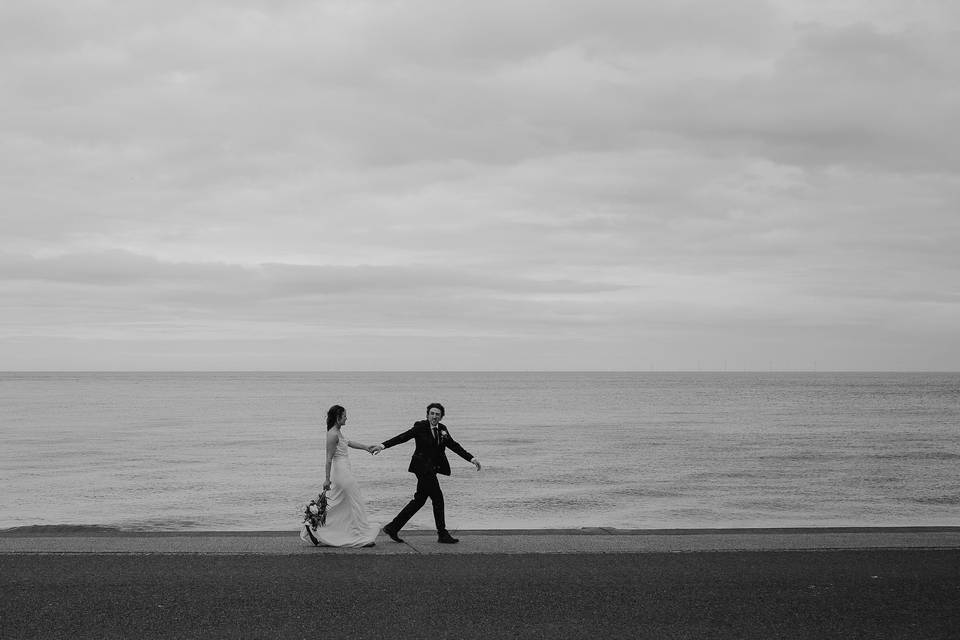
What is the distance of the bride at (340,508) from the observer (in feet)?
34.8

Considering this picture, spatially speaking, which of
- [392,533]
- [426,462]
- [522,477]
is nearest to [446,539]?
[392,533]

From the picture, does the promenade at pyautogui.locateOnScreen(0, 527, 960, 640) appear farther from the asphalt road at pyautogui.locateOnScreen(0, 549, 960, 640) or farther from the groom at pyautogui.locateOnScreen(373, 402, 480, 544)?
the groom at pyautogui.locateOnScreen(373, 402, 480, 544)

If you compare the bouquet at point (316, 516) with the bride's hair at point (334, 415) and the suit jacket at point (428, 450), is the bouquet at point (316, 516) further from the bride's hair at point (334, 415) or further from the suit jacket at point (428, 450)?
the suit jacket at point (428, 450)

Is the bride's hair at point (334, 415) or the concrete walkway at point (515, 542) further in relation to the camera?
the bride's hair at point (334, 415)

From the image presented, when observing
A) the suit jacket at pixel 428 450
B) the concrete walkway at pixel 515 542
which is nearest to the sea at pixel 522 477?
the concrete walkway at pixel 515 542

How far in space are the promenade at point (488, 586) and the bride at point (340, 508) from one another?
24 cm

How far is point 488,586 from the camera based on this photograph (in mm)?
8445

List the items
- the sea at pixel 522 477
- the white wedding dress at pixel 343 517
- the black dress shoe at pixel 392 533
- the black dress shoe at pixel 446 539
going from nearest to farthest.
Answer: the white wedding dress at pixel 343 517 < the black dress shoe at pixel 446 539 < the black dress shoe at pixel 392 533 < the sea at pixel 522 477

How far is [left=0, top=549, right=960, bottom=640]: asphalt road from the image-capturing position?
23.1 feet

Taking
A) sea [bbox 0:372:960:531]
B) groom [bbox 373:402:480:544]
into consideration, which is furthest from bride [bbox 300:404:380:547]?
sea [bbox 0:372:960:531]

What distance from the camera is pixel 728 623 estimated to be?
7258 millimetres

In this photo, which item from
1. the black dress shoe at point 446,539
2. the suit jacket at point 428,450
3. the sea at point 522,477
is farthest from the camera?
the sea at point 522,477

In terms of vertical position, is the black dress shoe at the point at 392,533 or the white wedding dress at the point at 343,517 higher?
the white wedding dress at the point at 343,517

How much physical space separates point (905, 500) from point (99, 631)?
68.7 feet
